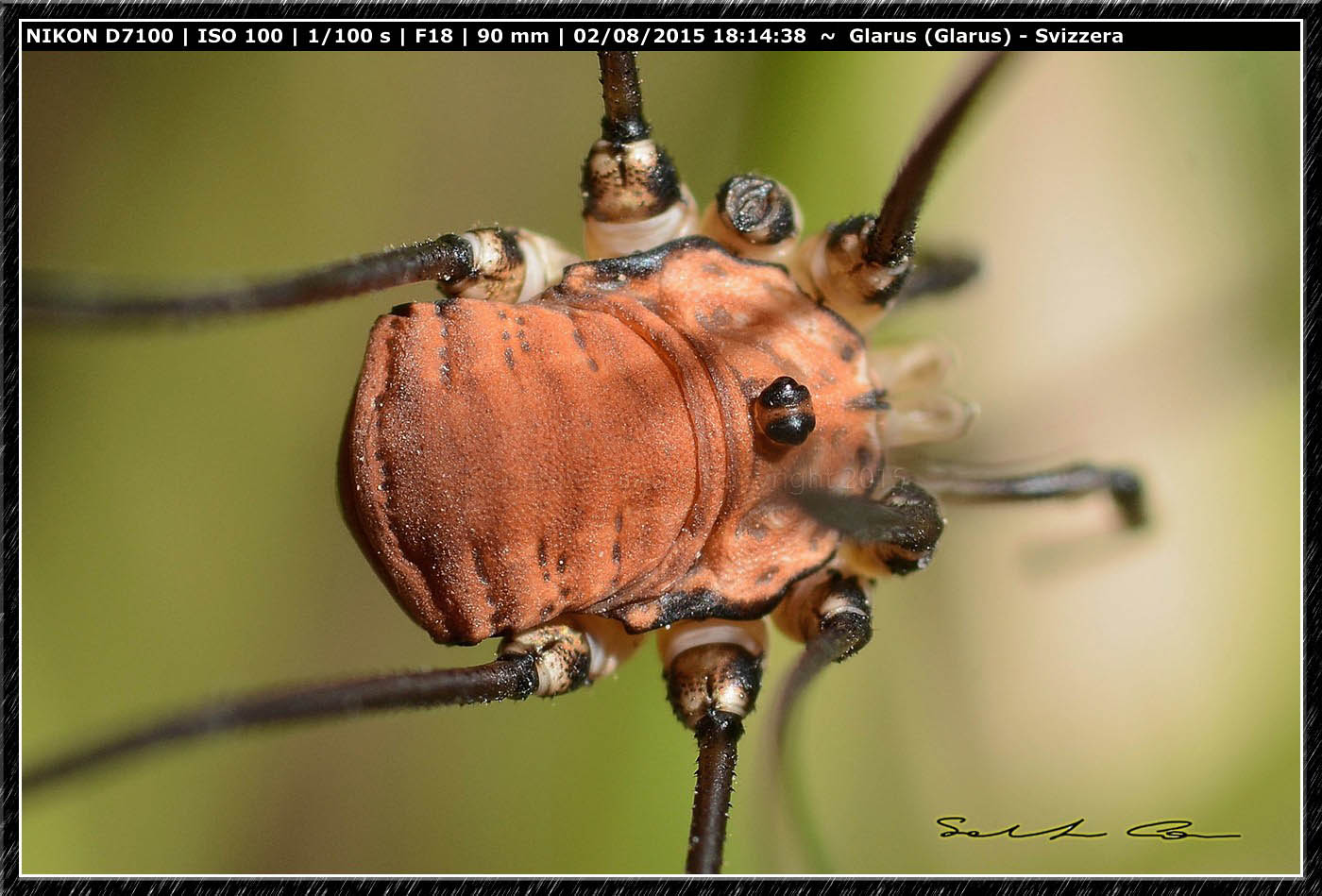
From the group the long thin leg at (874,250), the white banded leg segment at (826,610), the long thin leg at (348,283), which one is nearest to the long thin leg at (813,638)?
the white banded leg segment at (826,610)

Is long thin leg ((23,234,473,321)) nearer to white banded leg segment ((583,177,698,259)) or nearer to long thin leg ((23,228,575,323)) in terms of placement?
long thin leg ((23,228,575,323))

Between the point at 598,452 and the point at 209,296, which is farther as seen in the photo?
the point at 598,452

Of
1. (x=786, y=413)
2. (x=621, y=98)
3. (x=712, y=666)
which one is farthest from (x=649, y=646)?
(x=621, y=98)

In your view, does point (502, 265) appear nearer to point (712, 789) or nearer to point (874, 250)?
point (874, 250)

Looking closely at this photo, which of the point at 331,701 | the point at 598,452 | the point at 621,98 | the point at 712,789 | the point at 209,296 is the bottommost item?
the point at 712,789
